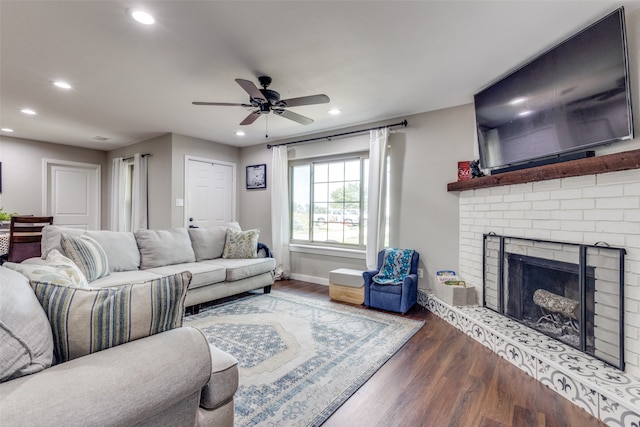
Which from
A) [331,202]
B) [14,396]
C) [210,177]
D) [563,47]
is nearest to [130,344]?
[14,396]

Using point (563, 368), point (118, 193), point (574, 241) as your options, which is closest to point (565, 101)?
point (574, 241)

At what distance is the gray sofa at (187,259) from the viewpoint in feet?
10.2

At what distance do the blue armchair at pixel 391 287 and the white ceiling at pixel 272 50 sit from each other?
6.18 feet

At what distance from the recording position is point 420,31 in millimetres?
2148

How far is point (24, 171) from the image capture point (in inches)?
211

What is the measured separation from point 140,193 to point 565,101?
5782 mm

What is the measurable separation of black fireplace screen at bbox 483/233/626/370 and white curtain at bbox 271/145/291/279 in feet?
9.86

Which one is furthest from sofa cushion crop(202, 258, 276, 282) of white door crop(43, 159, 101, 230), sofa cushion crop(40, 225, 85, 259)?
white door crop(43, 159, 101, 230)

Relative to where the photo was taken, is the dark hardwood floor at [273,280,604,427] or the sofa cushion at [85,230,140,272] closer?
the dark hardwood floor at [273,280,604,427]

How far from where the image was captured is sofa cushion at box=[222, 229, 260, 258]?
4266 millimetres

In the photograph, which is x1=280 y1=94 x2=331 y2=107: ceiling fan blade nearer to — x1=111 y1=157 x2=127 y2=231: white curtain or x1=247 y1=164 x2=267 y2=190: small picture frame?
x1=247 y1=164 x2=267 y2=190: small picture frame

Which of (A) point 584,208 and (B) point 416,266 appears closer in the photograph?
(A) point 584,208

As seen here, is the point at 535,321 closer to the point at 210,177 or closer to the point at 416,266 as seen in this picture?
the point at 416,266

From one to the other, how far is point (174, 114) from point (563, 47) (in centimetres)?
404
